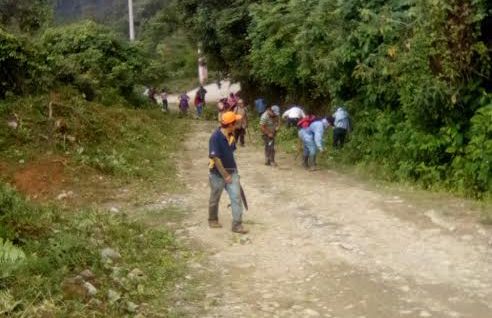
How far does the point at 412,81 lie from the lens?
37.6ft

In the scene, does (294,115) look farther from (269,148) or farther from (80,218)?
(80,218)

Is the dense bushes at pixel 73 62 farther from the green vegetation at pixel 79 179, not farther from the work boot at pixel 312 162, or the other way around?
the work boot at pixel 312 162

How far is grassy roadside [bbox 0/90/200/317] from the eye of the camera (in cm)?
564

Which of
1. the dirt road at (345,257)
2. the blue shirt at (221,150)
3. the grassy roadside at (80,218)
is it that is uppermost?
the blue shirt at (221,150)

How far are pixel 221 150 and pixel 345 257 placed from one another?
2.43 meters

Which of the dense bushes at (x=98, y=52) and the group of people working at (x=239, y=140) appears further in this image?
the dense bushes at (x=98, y=52)

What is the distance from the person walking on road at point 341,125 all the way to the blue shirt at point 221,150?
6.76 metres

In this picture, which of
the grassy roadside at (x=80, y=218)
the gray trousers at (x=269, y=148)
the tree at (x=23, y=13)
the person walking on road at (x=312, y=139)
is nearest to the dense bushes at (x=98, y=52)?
the tree at (x=23, y=13)

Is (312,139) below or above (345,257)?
above

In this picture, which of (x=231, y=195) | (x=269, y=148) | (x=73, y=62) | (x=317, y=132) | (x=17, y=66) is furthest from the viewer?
(x=73, y=62)

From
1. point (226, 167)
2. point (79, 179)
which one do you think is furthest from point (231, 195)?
point (79, 179)

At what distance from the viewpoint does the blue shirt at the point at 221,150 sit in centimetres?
887

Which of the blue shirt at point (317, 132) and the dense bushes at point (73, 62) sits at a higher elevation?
A: the dense bushes at point (73, 62)

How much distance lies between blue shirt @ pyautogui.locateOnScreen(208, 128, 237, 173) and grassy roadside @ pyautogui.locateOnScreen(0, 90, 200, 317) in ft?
4.20
